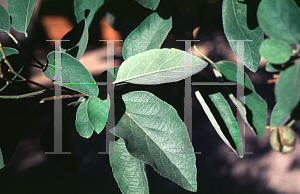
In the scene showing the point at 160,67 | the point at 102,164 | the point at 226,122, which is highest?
the point at 160,67

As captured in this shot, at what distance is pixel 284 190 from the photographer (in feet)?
6.16

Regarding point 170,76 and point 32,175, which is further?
point 32,175

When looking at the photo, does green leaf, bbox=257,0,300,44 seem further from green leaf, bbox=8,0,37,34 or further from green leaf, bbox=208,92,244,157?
green leaf, bbox=8,0,37,34

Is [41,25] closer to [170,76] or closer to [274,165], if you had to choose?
[170,76]

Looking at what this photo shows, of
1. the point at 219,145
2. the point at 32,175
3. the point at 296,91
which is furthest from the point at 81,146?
the point at 296,91

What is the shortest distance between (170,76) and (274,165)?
1865mm

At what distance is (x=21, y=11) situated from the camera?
21.5 inches

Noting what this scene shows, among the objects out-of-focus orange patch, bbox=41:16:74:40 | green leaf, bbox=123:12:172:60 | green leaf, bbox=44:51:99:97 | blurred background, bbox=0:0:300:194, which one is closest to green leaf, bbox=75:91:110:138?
green leaf, bbox=44:51:99:97

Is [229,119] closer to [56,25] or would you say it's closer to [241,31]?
[241,31]

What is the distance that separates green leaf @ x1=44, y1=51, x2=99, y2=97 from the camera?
0.42 meters

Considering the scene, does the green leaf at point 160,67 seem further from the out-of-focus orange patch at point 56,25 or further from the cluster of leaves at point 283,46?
the out-of-focus orange patch at point 56,25

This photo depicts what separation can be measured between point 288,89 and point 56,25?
1954 millimetres

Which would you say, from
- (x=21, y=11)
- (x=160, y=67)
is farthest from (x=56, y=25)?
(x=160, y=67)

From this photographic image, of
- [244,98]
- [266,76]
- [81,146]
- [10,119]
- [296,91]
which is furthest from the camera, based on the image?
[266,76]
